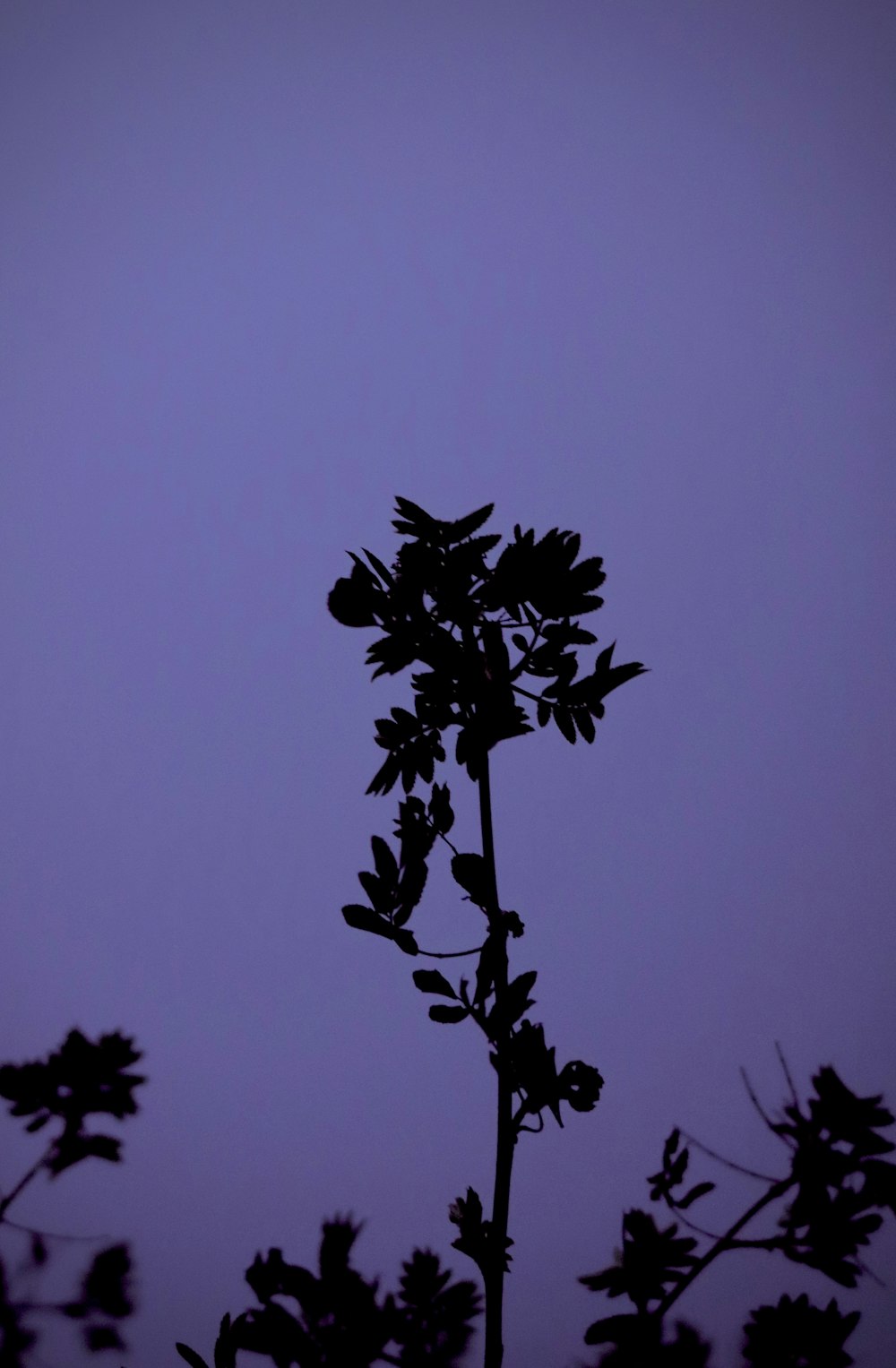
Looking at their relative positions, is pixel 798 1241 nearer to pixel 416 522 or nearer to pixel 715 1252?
pixel 715 1252

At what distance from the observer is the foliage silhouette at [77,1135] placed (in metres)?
1.86

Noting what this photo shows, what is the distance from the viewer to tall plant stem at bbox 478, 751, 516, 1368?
1060 millimetres

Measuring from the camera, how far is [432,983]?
3.78 feet

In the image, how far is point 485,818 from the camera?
3.51ft

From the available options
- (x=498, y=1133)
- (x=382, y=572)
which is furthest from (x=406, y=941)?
(x=382, y=572)

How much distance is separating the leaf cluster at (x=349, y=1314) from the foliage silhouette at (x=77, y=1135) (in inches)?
21.1

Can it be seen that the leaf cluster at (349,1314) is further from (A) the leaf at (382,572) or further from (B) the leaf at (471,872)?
(A) the leaf at (382,572)

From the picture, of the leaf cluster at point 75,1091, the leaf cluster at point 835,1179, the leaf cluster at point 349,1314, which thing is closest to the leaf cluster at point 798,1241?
the leaf cluster at point 835,1179

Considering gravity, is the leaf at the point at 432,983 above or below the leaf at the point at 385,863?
below

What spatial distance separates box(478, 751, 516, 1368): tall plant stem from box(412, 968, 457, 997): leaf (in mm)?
85

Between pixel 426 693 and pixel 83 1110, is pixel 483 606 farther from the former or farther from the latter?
pixel 83 1110

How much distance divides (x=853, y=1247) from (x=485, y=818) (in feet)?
3.79

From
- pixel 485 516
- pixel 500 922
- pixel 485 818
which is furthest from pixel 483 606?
pixel 500 922

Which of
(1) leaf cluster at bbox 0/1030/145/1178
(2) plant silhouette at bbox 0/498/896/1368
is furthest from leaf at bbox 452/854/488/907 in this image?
(1) leaf cluster at bbox 0/1030/145/1178
